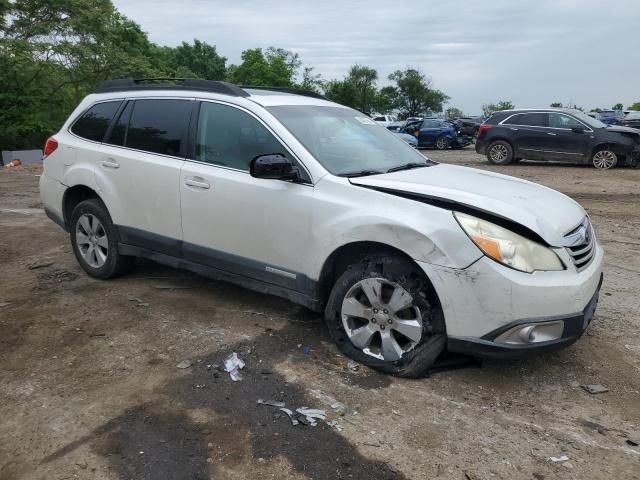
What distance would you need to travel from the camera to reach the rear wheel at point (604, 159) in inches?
580

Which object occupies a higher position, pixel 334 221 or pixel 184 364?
pixel 334 221

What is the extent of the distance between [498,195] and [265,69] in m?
58.9

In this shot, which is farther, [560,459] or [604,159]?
[604,159]

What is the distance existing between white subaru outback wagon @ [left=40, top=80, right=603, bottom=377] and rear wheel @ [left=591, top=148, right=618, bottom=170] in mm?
12108

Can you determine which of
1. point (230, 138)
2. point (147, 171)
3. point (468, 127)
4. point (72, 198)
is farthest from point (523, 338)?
point (468, 127)

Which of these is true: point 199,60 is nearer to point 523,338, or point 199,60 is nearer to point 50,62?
point 50,62

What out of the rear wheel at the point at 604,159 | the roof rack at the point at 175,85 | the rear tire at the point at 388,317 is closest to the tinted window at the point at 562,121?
the rear wheel at the point at 604,159

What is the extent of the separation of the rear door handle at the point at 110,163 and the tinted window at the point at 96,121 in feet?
0.91

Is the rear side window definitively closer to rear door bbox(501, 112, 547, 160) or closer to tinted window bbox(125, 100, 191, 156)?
rear door bbox(501, 112, 547, 160)

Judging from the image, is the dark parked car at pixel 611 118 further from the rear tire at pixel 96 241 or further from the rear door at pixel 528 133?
the rear tire at pixel 96 241

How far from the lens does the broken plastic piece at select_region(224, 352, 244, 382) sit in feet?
11.6

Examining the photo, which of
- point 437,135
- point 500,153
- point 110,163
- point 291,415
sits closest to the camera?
point 291,415

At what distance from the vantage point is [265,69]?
59.3 meters

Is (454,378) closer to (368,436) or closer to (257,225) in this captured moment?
(368,436)
